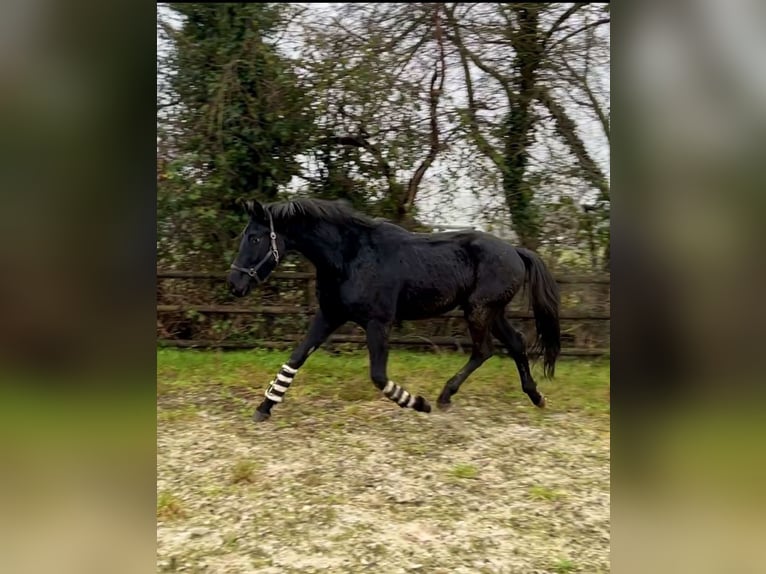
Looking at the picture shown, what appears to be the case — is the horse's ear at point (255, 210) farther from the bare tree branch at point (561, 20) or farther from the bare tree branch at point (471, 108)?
the bare tree branch at point (561, 20)

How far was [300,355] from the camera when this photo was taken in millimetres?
3873

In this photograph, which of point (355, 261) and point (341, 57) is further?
point (341, 57)

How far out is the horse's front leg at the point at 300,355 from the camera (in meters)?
3.88

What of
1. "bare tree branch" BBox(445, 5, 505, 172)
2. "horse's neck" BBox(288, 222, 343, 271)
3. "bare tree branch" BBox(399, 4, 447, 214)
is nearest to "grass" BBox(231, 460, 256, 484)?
"horse's neck" BBox(288, 222, 343, 271)

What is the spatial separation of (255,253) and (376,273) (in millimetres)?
860

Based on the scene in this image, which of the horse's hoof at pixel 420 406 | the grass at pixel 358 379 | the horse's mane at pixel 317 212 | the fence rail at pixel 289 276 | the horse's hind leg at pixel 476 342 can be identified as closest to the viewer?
the horse's mane at pixel 317 212

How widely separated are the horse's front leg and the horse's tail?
154 cm

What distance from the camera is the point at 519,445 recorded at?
3732 mm

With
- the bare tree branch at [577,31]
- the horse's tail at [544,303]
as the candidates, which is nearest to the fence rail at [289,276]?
the horse's tail at [544,303]

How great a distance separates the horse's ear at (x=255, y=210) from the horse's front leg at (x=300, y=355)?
0.81 meters

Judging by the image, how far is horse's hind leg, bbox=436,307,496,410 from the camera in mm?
4027
